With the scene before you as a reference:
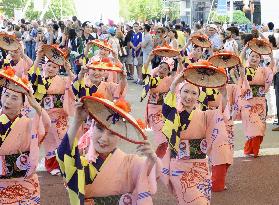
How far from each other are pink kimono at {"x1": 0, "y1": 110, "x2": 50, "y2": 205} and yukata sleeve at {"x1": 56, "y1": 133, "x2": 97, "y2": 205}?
3.95ft

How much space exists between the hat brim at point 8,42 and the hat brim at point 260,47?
3.26m

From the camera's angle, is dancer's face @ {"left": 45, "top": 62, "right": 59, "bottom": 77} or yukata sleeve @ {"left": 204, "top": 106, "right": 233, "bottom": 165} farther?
dancer's face @ {"left": 45, "top": 62, "right": 59, "bottom": 77}

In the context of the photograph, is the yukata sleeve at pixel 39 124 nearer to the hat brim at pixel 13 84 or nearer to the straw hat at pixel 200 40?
the hat brim at pixel 13 84

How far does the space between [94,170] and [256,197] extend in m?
3.63

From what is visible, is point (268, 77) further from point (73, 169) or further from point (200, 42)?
point (73, 169)

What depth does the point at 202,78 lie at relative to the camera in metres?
5.08

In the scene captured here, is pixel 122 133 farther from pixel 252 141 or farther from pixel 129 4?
pixel 129 4

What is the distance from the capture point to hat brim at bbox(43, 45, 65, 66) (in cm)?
672

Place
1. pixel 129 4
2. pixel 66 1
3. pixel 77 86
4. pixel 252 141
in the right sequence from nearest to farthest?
pixel 77 86 → pixel 252 141 → pixel 66 1 → pixel 129 4

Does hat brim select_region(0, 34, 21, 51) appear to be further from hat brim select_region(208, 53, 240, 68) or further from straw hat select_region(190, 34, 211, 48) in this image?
hat brim select_region(208, 53, 240, 68)

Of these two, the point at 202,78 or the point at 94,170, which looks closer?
the point at 94,170

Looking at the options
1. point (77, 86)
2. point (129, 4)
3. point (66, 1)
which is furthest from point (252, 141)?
point (129, 4)

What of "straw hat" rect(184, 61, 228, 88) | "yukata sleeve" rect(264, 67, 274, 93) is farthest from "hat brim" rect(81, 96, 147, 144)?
"yukata sleeve" rect(264, 67, 274, 93)

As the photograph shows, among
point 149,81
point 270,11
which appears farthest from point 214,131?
point 270,11
